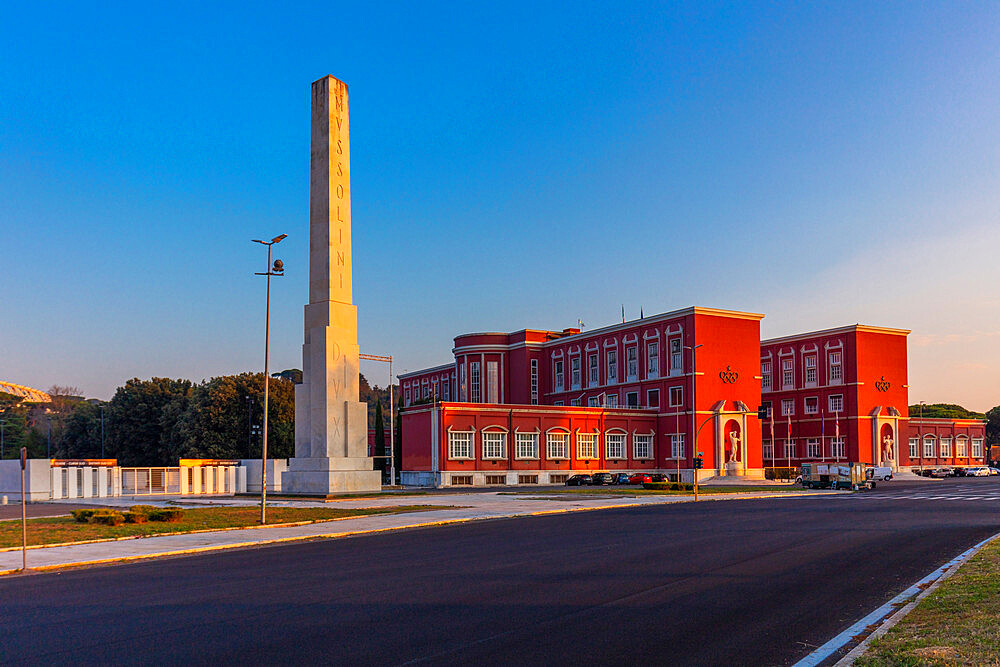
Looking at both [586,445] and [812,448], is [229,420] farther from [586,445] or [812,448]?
[812,448]

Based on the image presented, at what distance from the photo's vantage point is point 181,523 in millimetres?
29500

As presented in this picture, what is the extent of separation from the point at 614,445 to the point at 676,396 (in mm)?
7949

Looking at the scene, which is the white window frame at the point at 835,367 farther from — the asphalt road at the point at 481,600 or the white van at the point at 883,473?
the asphalt road at the point at 481,600

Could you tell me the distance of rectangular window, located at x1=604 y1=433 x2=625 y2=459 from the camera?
85.3 meters

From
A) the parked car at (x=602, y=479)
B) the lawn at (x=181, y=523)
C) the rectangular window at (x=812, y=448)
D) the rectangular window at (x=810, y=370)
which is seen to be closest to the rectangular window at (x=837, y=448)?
the rectangular window at (x=812, y=448)

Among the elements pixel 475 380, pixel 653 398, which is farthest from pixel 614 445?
pixel 475 380

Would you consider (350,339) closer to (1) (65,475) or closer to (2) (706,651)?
(1) (65,475)

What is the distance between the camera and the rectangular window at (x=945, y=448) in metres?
108

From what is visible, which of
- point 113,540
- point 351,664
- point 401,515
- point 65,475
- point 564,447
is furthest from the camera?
point 564,447

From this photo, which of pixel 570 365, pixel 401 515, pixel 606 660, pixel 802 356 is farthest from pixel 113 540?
pixel 802 356

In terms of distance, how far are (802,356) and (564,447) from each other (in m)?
35.8

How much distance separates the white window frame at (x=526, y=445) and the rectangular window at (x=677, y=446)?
1445cm

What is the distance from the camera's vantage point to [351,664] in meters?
9.20

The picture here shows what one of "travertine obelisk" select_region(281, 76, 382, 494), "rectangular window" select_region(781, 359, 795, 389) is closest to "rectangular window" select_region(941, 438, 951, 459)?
"rectangular window" select_region(781, 359, 795, 389)
